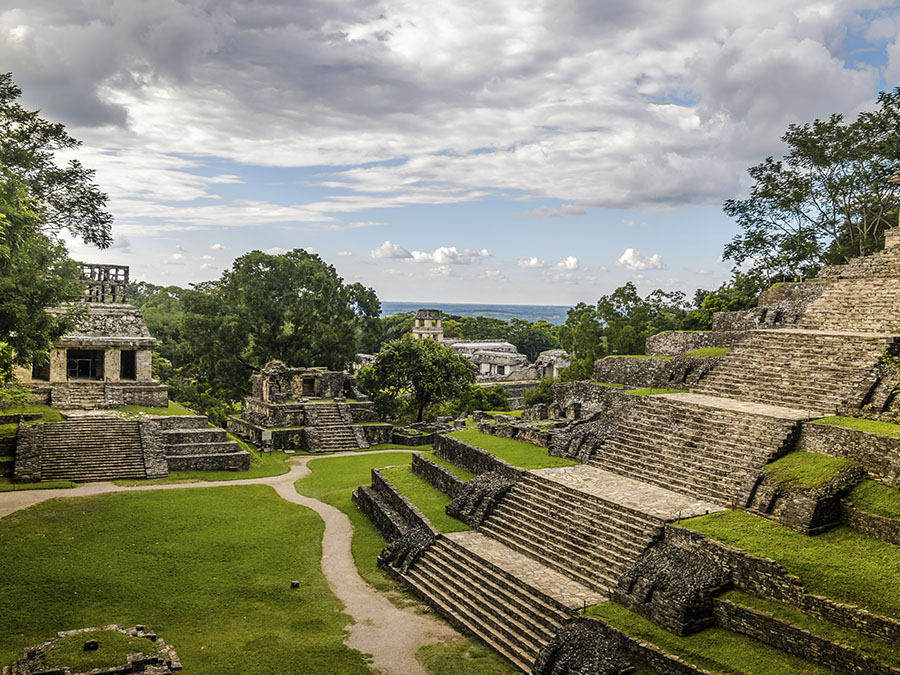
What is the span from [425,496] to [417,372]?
647 inches

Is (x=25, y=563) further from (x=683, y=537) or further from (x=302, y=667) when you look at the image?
(x=683, y=537)

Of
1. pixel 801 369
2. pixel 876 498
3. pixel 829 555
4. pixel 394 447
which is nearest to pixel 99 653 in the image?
pixel 829 555

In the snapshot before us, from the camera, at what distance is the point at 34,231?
23609 mm

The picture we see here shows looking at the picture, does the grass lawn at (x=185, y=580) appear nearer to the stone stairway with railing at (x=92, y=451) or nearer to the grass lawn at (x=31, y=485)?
the grass lawn at (x=31, y=485)

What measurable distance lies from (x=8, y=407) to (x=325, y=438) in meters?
12.1

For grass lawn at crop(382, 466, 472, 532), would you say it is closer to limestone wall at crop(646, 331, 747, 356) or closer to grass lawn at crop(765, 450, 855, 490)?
grass lawn at crop(765, 450, 855, 490)

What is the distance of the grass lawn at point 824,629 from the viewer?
882cm

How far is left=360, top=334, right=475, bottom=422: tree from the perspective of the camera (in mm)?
35000

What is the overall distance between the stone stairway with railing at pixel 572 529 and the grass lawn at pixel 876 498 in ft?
10.8

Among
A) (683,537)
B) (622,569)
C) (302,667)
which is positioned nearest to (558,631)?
(622,569)

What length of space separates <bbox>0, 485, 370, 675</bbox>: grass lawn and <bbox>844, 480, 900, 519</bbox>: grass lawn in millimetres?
8875

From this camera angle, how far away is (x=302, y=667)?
1112 centimetres

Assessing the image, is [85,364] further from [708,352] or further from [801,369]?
[801,369]

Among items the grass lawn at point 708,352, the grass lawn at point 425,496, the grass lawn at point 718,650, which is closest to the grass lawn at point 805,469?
the grass lawn at point 718,650
